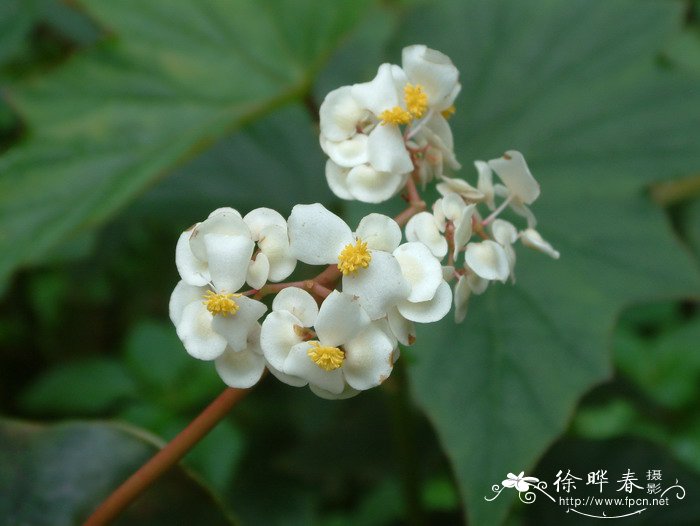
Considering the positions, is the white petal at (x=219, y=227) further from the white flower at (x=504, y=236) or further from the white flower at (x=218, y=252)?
the white flower at (x=504, y=236)

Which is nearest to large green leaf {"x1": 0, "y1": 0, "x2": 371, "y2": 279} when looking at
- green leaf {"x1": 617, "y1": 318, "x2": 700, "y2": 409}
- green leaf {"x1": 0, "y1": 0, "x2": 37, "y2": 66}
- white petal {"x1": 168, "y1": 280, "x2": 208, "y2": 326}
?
green leaf {"x1": 0, "y1": 0, "x2": 37, "y2": 66}

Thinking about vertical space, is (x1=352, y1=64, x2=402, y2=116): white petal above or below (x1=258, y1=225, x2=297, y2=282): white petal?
above

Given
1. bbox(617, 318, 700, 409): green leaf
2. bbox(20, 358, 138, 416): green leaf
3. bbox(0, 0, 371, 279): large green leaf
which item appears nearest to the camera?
bbox(0, 0, 371, 279): large green leaf

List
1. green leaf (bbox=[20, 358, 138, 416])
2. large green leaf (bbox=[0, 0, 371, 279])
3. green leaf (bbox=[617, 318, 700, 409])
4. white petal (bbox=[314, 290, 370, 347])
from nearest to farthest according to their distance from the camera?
white petal (bbox=[314, 290, 370, 347])
large green leaf (bbox=[0, 0, 371, 279])
green leaf (bbox=[20, 358, 138, 416])
green leaf (bbox=[617, 318, 700, 409])

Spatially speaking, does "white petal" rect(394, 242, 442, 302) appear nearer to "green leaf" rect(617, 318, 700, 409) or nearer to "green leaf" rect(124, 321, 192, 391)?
"green leaf" rect(124, 321, 192, 391)

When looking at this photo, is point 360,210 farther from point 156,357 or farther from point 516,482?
point 156,357

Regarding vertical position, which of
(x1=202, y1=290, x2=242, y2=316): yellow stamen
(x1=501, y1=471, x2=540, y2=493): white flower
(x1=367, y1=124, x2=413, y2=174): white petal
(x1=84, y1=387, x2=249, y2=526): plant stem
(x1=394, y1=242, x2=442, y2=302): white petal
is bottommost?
(x1=501, y1=471, x2=540, y2=493): white flower

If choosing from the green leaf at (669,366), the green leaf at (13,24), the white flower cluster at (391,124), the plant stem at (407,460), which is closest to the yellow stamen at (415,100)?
the white flower cluster at (391,124)
